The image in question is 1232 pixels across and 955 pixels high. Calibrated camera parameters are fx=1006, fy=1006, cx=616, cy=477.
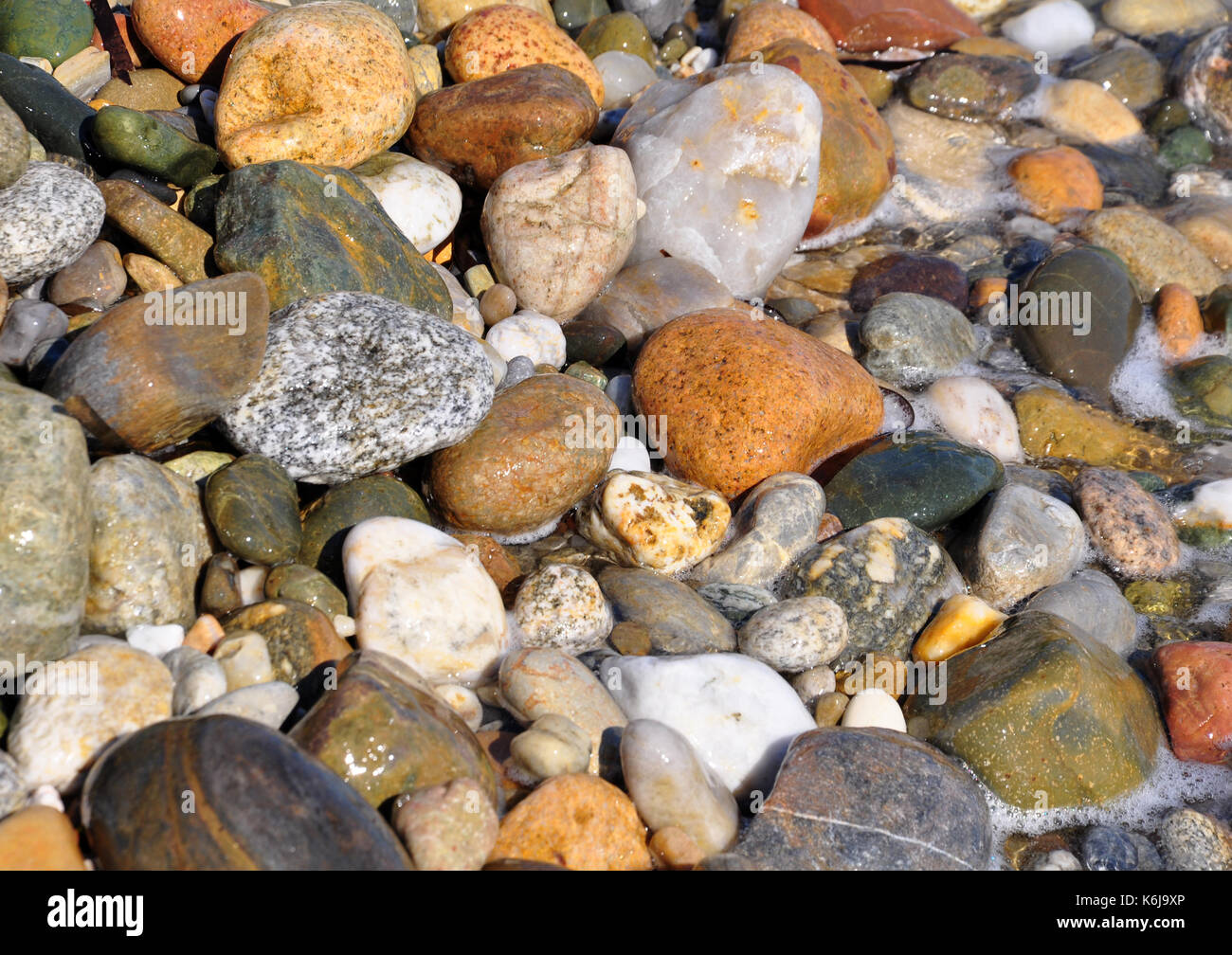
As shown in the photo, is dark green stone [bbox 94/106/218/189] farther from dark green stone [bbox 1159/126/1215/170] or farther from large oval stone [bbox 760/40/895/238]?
dark green stone [bbox 1159/126/1215/170]

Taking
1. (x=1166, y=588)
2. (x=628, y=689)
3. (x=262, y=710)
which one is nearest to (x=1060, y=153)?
(x=1166, y=588)

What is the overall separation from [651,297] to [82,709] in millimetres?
4003

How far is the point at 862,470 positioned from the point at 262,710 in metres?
3.30

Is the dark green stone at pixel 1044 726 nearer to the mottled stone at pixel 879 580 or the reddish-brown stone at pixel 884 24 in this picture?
the mottled stone at pixel 879 580

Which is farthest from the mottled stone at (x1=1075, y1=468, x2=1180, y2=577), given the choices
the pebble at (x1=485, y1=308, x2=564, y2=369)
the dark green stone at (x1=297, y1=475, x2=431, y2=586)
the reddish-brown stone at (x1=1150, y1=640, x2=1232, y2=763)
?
the dark green stone at (x1=297, y1=475, x2=431, y2=586)

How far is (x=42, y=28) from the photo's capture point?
20.1 feet

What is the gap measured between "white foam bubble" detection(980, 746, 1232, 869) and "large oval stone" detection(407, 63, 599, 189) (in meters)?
4.63

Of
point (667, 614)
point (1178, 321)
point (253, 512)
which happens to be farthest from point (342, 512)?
point (1178, 321)

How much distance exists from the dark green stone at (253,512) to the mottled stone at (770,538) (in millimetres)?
1930

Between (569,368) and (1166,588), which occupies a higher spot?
(569,368)

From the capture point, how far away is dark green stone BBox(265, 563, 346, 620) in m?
4.08

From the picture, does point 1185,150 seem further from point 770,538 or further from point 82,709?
point 82,709
